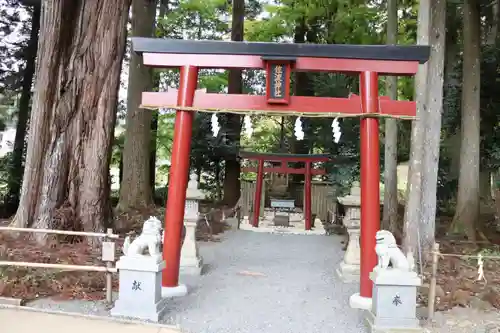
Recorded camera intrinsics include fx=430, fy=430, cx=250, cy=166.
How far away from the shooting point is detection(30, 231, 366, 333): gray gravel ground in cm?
533

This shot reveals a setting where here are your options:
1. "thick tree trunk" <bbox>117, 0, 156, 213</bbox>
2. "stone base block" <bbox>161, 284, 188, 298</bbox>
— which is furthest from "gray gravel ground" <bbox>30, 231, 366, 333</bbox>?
"thick tree trunk" <bbox>117, 0, 156, 213</bbox>

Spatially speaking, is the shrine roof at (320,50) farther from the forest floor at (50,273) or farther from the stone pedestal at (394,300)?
the forest floor at (50,273)

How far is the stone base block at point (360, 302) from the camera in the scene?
5909 mm

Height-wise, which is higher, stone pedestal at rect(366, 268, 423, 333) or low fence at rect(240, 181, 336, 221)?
low fence at rect(240, 181, 336, 221)

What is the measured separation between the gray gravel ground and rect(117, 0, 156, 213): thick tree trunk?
4333 mm

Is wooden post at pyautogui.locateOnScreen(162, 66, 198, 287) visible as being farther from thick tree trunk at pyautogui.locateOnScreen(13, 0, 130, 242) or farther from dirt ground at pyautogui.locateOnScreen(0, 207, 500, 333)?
thick tree trunk at pyautogui.locateOnScreen(13, 0, 130, 242)

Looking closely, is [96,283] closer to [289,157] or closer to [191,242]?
[191,242]

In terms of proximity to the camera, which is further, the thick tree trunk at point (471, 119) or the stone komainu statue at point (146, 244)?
the thick tree trunk at point (471, 119)

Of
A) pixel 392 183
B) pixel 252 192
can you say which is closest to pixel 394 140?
pixel 392 183

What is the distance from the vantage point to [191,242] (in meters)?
8.03

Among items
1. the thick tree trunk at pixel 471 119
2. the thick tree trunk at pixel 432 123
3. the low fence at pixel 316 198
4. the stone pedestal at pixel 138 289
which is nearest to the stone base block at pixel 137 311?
the stone pedestal at pixel 138 289

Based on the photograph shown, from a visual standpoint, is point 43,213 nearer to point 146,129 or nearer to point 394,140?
point 146,129

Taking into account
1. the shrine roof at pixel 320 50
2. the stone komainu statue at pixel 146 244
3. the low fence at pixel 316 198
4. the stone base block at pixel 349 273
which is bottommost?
the stone base block at pixel 349 273

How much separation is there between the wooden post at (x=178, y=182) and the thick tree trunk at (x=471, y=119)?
7950mm
